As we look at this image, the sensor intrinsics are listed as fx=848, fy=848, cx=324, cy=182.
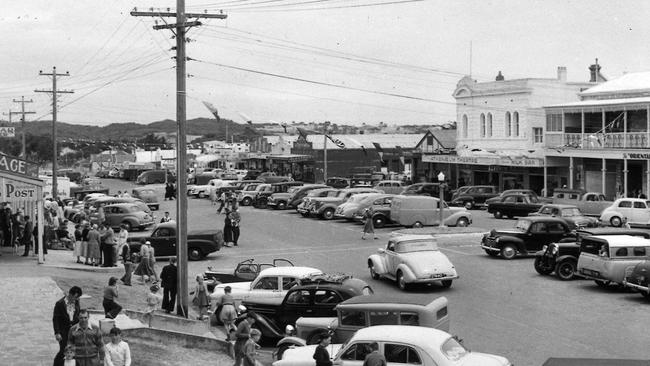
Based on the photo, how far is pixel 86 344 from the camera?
1198 cm

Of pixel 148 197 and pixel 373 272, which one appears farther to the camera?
pixel 148 197

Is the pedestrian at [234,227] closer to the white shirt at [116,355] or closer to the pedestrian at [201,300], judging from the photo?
the pedestrian at [201,300]

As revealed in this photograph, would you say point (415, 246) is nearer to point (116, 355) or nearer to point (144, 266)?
point (144, 266)

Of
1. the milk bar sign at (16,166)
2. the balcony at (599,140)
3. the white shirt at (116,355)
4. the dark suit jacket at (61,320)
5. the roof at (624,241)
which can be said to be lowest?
the white shirt at (116,355)

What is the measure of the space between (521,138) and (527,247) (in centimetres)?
3155

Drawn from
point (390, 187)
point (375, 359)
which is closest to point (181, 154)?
point (375, 359)

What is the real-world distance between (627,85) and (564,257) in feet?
102

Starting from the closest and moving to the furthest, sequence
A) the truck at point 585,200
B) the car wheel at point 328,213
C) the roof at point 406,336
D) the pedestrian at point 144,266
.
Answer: the roof at point 406,336
the pedestrian at point 144,266
the truck at point 585,200
the car wheel at point 328,213

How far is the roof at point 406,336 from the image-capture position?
12352 mm

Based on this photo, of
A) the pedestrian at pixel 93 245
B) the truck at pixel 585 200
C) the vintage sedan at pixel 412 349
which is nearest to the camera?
the vintage sedan at pixel 412 349

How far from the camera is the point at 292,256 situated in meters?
30.9

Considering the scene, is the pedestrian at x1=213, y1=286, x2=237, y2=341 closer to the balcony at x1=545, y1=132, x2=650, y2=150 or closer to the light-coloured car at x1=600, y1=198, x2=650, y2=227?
the light-coloured car at x1=600, y1=198, x2=650, y2=227

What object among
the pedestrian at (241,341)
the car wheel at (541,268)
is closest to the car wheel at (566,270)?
the car wheel at (541,268)

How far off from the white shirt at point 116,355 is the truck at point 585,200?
33.6 meters
